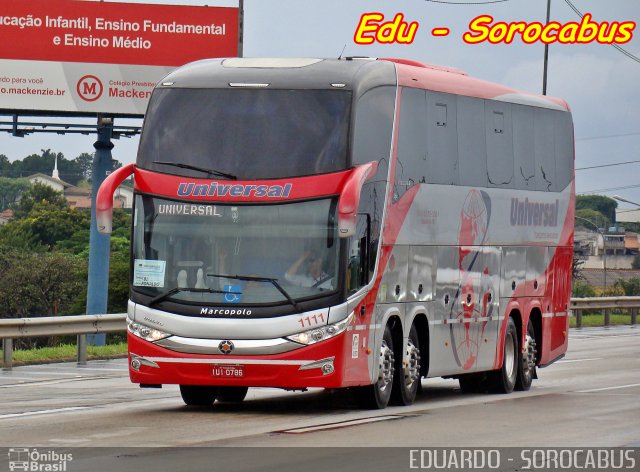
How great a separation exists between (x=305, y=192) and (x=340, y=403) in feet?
10.7

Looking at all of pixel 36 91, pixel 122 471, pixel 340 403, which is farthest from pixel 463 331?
pixel 36 91

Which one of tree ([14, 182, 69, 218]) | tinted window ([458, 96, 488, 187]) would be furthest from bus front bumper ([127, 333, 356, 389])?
tree ([14, 182, 69, 218])

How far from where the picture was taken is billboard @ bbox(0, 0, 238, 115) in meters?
45.5

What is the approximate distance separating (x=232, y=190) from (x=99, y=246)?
3121 centimetres

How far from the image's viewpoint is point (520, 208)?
898 inches

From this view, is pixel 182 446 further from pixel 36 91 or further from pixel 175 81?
pixel 36 91

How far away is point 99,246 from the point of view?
158 feet

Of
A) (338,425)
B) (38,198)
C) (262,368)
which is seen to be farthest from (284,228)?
(38,198)

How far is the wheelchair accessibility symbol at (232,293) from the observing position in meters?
17.1

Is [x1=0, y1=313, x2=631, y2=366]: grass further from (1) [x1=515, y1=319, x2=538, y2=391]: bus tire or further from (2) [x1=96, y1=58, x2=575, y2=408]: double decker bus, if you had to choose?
(2) [x1=96, y1=58, x2=575, y2=408]: double decker bus

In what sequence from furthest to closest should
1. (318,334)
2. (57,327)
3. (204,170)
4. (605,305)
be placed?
(605,305), (57,327), (204,170), (318,334)

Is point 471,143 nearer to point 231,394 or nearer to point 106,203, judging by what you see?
point 231,394

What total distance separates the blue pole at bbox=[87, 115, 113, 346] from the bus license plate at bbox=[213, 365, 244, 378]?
28942mm

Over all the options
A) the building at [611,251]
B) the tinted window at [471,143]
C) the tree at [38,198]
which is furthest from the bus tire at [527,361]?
the building at [611,251]
